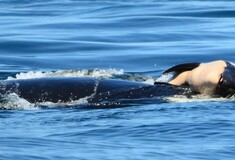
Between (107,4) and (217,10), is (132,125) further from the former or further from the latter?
(107,4)

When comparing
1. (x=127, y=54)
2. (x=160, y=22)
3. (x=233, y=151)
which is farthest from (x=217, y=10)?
(x=233, y=151)

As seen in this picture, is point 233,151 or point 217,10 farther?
point 217,10

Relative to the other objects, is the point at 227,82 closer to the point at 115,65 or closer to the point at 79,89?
the point at 79,89

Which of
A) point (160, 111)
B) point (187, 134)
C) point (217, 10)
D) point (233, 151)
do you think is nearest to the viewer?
point (233, 151)

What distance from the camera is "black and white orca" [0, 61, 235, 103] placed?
35.1 ft

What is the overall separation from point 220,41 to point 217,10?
7.70m

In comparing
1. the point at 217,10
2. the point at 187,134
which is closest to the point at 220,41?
the point at 217,10

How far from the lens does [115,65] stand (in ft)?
54.6

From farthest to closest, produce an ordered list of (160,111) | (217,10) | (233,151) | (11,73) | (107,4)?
1. (107,4)
2. (217,10)
3. (11,73)
4. (160,111)
5. (233,151)

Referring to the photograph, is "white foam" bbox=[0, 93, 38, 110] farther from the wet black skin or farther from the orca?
the orca

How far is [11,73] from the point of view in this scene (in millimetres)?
15305

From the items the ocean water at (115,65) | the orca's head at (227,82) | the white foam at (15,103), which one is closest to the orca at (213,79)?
the orca's head at (227,82)

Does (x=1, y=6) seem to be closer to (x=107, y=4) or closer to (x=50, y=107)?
(x=107, y=4)

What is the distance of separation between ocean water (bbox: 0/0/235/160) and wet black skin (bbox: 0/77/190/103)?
17 cm
